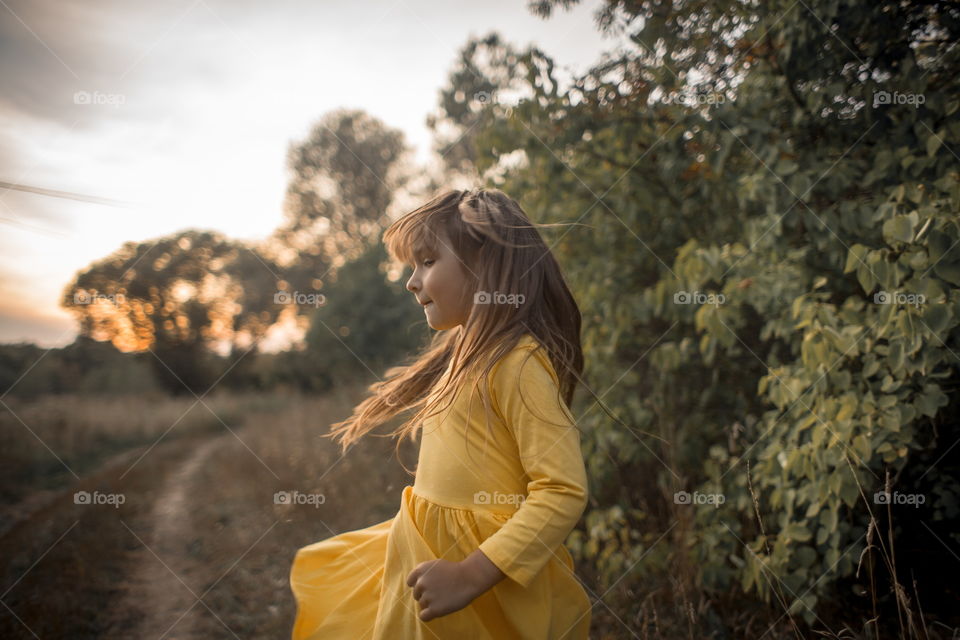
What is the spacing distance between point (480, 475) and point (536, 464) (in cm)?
18

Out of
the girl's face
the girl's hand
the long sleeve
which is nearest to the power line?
the girl's face

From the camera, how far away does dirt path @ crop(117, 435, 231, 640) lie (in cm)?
306

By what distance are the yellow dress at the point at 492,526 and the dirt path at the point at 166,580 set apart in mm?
2208

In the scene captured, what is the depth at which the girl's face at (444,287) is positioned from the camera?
1.41 m

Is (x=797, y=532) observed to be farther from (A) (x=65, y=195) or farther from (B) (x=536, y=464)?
(A) (x=65, y=195)

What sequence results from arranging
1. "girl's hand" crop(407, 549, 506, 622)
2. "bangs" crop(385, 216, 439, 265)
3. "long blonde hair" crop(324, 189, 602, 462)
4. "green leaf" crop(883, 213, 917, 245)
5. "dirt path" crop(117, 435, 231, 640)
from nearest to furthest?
"girl's hand" crop(407, 549, 506, 622) < "long blonde hair" crop(324, 189, 602, 462) < "bangs" crop(385, 216, 439, 265) < "green leaf" crop(883, 213, 917, 245) < "dirt path" crop(117, 435, 231, 640)

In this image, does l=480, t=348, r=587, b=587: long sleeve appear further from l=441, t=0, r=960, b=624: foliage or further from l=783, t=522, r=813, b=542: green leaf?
l=783, t=522, r=813, b=542: green leaf

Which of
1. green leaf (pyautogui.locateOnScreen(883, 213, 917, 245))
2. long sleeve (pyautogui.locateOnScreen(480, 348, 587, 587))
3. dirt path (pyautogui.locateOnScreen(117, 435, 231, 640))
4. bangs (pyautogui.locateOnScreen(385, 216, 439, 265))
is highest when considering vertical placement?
bangs (pyautogui.locateOnScreen(385, 216, 439, 265))

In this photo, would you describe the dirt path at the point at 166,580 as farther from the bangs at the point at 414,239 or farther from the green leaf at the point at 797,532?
the green leaf at the point at 797,532

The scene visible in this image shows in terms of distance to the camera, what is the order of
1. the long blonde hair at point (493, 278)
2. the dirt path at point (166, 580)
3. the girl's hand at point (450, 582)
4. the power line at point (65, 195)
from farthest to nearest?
the power line at point (65, 195) < the dirt path at point (166, 580) < the long blonde hair at point (493, 278) < the girl's hand at point (450, 582)

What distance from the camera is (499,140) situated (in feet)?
10.8

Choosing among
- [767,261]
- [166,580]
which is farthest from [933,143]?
[166,580]

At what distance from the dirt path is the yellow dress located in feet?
7.24

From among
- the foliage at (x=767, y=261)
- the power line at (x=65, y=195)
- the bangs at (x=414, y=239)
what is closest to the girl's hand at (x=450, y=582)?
the bangs at (x=414, y=239)
